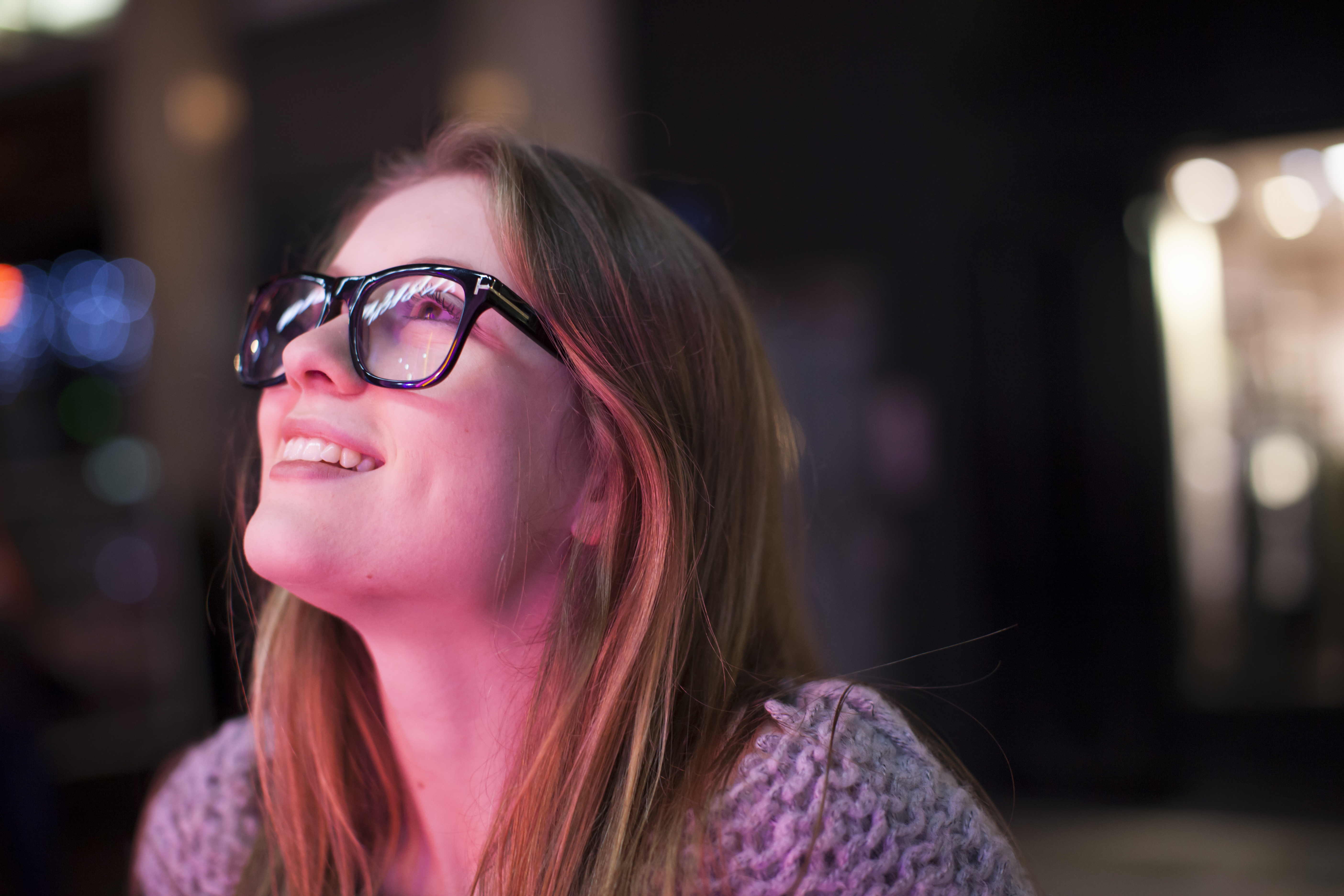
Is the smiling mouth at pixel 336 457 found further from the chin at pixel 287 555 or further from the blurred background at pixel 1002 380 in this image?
the blurred background at pixel 1002 380

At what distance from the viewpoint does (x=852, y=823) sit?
30.8 inches

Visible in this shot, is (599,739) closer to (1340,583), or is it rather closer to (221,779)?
(221,779)

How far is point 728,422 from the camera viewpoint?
1.05m

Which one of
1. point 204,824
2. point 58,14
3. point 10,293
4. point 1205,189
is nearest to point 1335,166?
point 1205,189

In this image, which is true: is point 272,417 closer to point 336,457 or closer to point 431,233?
point 336,457

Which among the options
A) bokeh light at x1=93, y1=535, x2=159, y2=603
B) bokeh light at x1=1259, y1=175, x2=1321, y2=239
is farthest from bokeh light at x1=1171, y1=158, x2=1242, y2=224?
bokeh light at x1=93, y1=535, x2=159, y2=603

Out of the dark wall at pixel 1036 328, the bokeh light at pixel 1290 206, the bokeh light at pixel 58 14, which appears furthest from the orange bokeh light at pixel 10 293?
the bokeh light at pixel 1290 206

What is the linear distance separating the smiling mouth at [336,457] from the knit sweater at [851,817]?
47cm

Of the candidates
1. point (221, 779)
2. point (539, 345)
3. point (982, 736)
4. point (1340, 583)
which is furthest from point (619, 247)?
point (1340, 583)

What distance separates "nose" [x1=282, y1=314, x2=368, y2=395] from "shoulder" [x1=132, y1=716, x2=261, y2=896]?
51cm

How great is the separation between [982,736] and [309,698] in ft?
10.2

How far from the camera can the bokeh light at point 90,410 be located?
4.33 m

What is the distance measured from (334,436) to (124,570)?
163 inches

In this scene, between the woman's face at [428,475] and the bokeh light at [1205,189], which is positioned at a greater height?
the bokeh light at [1205,189]
